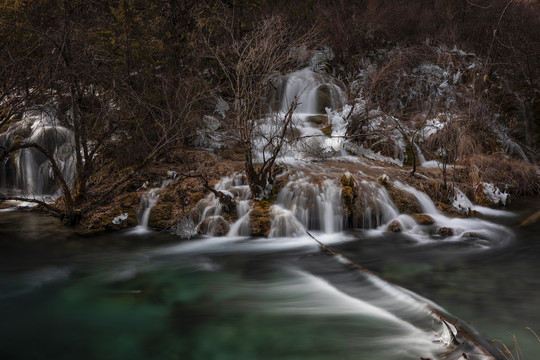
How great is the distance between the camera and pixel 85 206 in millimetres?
8844

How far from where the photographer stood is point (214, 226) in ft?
28.3

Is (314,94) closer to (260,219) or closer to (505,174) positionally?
(505,174)

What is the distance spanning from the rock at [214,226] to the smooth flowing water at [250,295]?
0.80ft

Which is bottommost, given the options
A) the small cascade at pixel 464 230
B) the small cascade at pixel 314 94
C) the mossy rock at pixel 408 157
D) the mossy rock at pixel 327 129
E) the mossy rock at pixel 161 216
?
the small cascade at pixel 464 230

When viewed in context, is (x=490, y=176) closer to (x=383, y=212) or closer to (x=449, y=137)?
(x=449, y=137)

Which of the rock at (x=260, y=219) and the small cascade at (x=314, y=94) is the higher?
the small cascade at (x=314, y=94)

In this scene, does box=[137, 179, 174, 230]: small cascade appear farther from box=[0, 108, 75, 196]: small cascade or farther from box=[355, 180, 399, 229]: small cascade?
box=[355, 180, 399, 229]: small cascade

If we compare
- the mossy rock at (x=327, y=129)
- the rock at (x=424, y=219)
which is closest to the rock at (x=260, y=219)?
the rock at (x=424, y=219)

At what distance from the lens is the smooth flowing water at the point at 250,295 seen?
437cm

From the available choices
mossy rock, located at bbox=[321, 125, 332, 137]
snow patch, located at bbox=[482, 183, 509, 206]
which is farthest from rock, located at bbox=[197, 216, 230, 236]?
snow patch, located at bbox=[482, 183, 509, 206]

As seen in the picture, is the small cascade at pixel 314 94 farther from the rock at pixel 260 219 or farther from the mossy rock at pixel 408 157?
the rock at pixel 260 219

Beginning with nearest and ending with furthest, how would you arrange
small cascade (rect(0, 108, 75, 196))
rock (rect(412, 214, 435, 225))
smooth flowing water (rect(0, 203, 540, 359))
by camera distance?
smooth flowing water (rect(0, 203, 540, 359)) < rock (rect(412, 214, 435, 225)) < small cascade (rect(0, 108, 75, 196))

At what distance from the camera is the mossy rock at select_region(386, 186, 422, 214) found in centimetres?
920

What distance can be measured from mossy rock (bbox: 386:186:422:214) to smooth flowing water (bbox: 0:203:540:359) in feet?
3.46
